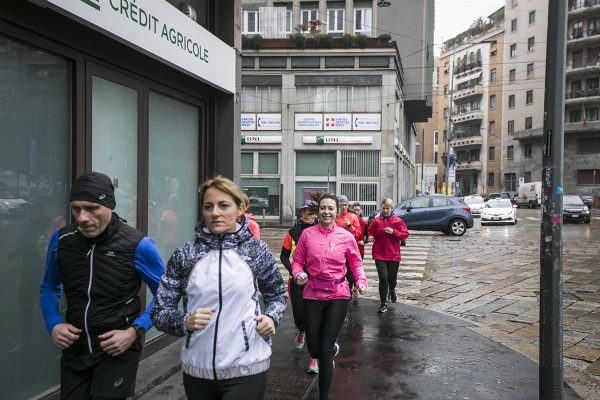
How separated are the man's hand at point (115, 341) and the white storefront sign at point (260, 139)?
26905mm

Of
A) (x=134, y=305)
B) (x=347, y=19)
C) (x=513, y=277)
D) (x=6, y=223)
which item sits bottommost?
(x=513, y=277)

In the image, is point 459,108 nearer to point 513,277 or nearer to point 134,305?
point 513,277

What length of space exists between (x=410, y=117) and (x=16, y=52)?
141 ft

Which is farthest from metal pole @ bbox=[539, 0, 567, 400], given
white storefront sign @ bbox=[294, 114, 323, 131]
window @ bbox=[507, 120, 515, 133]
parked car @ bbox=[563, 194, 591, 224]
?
window @ bbox=[507, 120, 515, 133]

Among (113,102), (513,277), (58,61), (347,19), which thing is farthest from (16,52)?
(347,19)

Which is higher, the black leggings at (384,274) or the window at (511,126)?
the window at (511,126)

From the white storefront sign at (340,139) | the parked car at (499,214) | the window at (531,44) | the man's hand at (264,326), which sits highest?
the window at (531,44)

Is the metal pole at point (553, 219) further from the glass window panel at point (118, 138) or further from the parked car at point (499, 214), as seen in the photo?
the parked car at point (499, 214)

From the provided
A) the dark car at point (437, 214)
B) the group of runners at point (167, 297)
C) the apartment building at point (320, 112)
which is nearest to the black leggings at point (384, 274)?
the group of runners at point (167, 297)

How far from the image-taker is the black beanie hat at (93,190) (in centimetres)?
256

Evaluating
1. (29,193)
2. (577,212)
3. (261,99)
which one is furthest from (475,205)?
(29,193)

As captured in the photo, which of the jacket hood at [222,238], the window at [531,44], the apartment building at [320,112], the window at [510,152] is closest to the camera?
the jacket hood at [222,238]

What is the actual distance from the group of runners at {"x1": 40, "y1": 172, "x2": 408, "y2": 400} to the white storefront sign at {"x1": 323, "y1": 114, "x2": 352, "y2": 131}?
1038 inches

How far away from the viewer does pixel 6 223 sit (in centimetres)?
347
